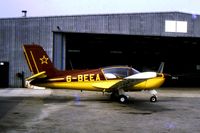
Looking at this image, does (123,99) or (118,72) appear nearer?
(123,99)

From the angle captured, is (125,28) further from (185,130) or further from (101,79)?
(185,130)

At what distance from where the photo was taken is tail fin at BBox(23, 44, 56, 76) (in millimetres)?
20500

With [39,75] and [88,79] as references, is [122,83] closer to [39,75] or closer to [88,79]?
[88,79]

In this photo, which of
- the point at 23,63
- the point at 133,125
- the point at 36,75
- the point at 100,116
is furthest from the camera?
the point at 23,63

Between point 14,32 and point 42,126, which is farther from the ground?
point 14,32

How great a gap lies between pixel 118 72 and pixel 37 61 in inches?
168

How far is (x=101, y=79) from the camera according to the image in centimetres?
2038

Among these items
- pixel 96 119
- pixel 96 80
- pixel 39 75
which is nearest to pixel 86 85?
pixel 96 80

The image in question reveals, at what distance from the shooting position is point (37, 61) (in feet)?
67.8

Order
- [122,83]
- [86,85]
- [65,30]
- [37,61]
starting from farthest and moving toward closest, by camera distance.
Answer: [65,30] < [37,61] < [86,85] < [122,83]

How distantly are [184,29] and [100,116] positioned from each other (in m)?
19.1

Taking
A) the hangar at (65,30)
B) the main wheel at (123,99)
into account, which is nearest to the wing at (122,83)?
the main wheel at (123,99)

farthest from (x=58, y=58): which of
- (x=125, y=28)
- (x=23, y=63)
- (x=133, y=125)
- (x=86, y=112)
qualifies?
(x=133, y=125)

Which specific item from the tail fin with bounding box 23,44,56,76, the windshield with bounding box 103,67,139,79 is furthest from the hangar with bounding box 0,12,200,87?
the windshield with bounding box 103,67,139,79
